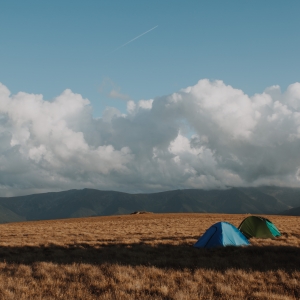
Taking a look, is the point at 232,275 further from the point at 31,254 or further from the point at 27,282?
the point at 31,254

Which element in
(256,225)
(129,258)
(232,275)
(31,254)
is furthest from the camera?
(256,225)

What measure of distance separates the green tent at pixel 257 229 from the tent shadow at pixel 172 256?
213 inches

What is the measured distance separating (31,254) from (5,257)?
1.45m

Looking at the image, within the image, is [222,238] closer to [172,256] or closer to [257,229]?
[172,256]

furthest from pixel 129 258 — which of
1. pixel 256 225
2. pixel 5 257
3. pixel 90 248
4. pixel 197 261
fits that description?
pixel 256 225

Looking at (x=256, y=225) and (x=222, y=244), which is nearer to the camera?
(x=222, y=244)

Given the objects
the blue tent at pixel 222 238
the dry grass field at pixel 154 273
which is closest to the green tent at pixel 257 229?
the dry grass field at pixel 154 273

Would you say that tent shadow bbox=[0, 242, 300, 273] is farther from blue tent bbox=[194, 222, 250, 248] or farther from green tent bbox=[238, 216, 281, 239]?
green tent bbox=[238, 216, 281, 239]

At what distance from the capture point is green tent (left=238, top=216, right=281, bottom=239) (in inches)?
962

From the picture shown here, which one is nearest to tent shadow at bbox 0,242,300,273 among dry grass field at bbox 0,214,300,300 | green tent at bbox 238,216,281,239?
dry grass field at bbox 0,214,300,300

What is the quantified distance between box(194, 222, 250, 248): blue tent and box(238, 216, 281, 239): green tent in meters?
5.12

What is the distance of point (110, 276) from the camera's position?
1288cm

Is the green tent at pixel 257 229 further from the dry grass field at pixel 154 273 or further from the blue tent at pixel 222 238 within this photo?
the blue tent at pixel 222 238

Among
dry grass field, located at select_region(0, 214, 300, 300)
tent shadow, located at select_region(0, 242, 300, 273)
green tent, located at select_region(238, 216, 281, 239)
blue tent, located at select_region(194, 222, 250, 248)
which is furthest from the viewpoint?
green tent, located at select_region(238, 216, 281, 239)
